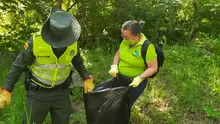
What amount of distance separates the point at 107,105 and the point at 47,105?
26.6 inches

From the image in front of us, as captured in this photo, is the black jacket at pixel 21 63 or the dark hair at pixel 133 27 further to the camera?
the dark hair at pixel 133 27

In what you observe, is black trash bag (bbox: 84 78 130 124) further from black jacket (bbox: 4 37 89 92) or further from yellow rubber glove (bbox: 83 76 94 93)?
black jacket (bbox: 4 37 89 92)

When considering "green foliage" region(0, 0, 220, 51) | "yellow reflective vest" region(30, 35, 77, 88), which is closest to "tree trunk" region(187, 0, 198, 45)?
"green foliage" region(0, 0, 220, 51)

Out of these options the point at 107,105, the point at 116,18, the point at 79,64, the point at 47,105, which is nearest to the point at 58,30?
the point at 79,64

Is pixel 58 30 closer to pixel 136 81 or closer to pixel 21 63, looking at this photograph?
pixel 21 63

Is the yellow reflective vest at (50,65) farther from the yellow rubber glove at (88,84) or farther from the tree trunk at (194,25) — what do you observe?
the tree trunk at (194,25)

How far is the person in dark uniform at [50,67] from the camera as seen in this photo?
7.99 ft

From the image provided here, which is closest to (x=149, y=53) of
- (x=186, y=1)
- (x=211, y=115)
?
(x=211, y=115)

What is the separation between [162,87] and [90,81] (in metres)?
1.82

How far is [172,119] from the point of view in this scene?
3.87 m

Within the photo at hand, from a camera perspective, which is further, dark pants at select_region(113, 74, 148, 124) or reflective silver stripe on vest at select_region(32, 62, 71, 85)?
dark pants at select_region(113, 74, 148, 124)

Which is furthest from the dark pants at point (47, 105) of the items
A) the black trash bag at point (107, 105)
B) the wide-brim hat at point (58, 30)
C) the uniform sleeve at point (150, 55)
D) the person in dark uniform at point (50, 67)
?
the uniform sleeve at point (150, 55)

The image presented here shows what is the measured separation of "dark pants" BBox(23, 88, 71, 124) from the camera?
2.67 meters

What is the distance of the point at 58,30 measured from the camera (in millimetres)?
2365
